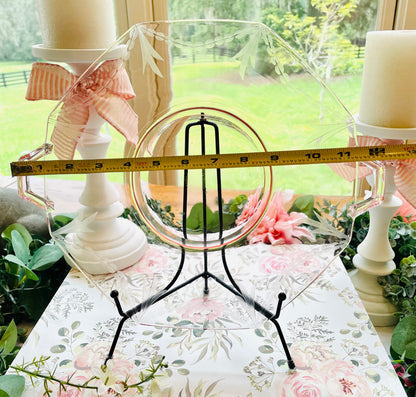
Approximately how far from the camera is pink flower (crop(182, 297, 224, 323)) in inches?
25.9

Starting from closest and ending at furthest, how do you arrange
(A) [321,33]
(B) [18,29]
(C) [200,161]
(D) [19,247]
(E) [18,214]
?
(C) [200,161], (D) [19,247], (E) [18,214], (A) [321,33], (B) [18,29]

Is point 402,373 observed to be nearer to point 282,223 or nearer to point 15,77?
point 282,223

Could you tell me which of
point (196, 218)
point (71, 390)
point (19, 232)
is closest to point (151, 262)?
point (196, 218)

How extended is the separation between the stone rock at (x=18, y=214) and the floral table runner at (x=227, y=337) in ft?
0.84

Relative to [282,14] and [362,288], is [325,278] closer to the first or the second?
[362,288]

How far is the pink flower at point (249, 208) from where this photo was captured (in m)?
0.68

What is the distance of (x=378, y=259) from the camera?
0.77 m

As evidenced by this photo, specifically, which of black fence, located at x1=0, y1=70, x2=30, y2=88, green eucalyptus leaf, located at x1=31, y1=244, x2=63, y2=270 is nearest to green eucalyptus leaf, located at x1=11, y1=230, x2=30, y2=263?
green eucalyptus leaf, located at x1=31, y1=244, x2=63, y2=270

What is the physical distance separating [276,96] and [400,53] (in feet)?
0.72

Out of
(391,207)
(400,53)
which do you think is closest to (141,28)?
(400,53)

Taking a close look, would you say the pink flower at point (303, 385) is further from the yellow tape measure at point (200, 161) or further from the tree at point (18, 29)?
the tree at point (18, 29)

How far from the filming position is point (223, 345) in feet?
2.19

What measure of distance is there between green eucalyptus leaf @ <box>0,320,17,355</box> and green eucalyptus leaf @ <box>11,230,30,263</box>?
165 mm

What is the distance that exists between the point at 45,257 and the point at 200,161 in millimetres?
411
